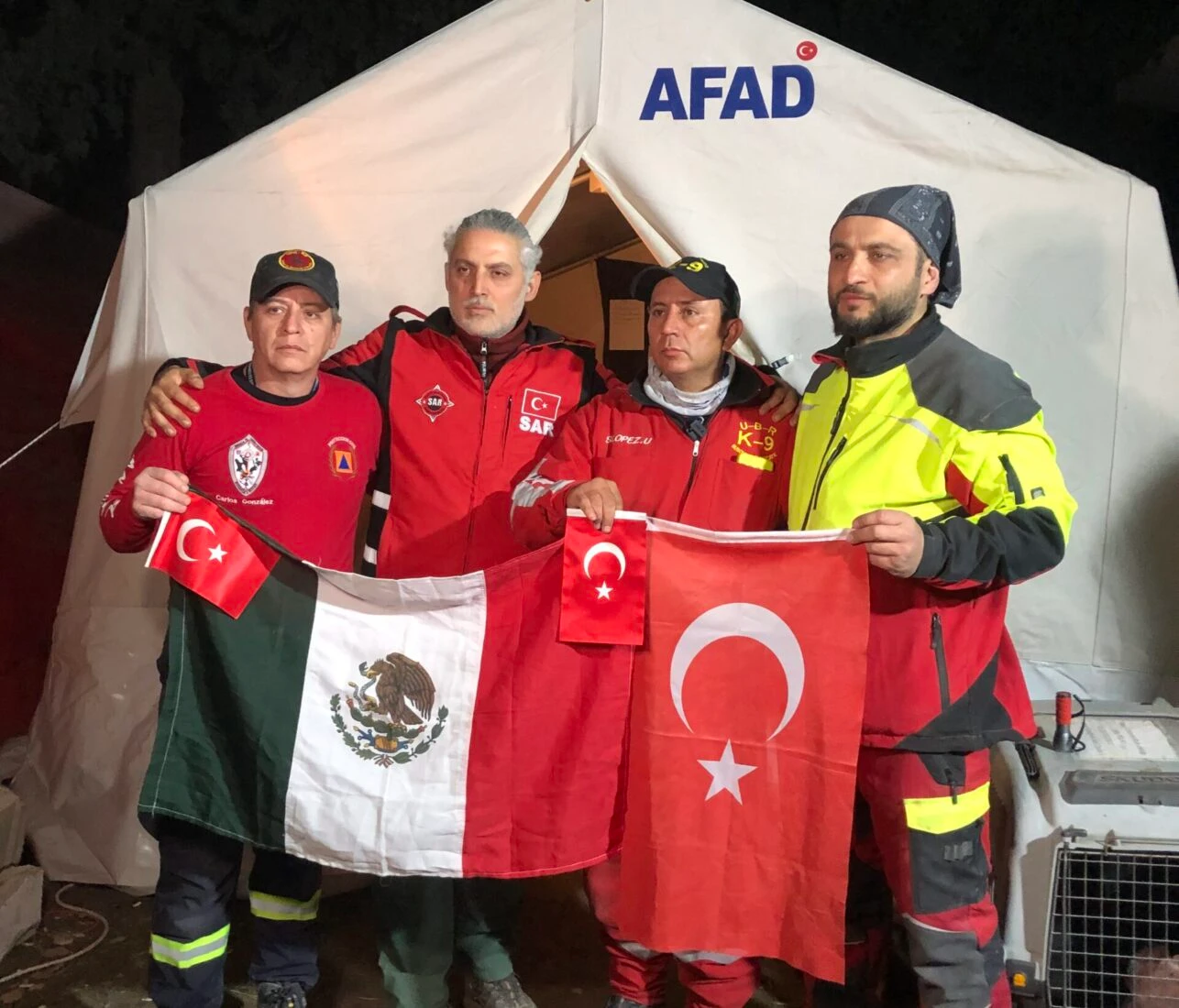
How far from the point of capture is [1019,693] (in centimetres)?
208

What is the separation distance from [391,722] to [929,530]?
1.24 m

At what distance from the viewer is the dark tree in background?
22.8 feet

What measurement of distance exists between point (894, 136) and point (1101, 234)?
2.19 ft

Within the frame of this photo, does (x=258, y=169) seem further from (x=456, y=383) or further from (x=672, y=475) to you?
(x=672, y=475)

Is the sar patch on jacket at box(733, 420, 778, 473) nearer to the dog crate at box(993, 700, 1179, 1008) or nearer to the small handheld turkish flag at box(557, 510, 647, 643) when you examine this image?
the small handheld turkish flag at box(557, 510, 647, 643)

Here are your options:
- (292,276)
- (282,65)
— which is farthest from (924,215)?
(282,65)

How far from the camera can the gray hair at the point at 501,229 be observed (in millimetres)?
2521

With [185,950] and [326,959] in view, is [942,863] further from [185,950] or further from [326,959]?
[326,959]

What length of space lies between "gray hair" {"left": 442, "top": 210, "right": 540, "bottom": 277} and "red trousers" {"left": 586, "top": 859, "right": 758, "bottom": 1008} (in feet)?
4.95

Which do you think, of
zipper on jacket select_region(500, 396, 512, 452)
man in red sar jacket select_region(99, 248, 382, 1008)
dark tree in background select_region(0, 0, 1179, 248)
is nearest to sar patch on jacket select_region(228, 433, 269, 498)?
man in red sar jacket select_region(99, 248, 382, 1008)

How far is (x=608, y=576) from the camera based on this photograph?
215 centimetres

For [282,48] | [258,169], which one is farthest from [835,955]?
[282,48]

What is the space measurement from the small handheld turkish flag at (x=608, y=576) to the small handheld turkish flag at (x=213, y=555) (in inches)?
26.8

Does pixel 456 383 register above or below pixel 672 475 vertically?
above
